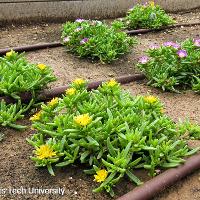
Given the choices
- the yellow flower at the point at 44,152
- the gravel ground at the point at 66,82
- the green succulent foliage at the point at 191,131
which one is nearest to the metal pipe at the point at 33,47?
the gravel ground at the point at 66,82

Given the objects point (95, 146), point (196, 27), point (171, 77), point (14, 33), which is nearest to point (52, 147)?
point (95, 146)

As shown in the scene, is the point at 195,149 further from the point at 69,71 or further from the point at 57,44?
the point at 57,44

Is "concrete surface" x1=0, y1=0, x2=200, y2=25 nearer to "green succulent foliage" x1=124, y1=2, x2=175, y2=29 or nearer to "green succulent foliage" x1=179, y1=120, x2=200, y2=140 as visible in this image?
"green succulent foliage" x1=124, y1=2, x2=175, y2=29

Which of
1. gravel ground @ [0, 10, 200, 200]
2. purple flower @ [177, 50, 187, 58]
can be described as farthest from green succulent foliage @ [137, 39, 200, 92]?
gravel ground @ [0, 10, 200, 200]

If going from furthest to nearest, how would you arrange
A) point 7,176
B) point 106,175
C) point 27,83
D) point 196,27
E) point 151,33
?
point 196,27 → point 151,33 → point 27,83 → point 7,176 → point 106,175

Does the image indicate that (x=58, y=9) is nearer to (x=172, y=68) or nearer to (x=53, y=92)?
(x=172, y=68)

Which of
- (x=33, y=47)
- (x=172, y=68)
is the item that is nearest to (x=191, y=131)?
(x=172, y=68)

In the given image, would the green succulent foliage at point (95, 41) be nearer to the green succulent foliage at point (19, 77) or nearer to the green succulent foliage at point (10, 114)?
the green succulent foliage at point (19, 77)
